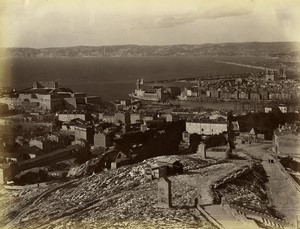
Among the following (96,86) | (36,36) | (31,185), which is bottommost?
(31,185)

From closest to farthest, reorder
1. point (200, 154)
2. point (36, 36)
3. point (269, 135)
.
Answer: point (36, 36) → point (200, 154) → point (269, 135)

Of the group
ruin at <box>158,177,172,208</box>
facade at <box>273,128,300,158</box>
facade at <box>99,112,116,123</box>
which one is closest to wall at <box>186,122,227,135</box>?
facade at <box>273,128,300,158</box>

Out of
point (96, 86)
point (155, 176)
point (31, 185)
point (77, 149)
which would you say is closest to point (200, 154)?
point (155, 176)

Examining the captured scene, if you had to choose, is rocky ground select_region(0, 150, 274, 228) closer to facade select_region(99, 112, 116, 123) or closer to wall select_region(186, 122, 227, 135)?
wall select_region(186, 122, 227, 135)

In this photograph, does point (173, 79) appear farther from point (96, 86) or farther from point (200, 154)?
point (200, 154)

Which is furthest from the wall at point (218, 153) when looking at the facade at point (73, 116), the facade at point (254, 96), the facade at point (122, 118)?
the facade at point (73, 116)

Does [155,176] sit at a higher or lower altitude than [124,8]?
lower

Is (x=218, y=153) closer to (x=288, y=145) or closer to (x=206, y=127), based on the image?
(x=288, y=145)
